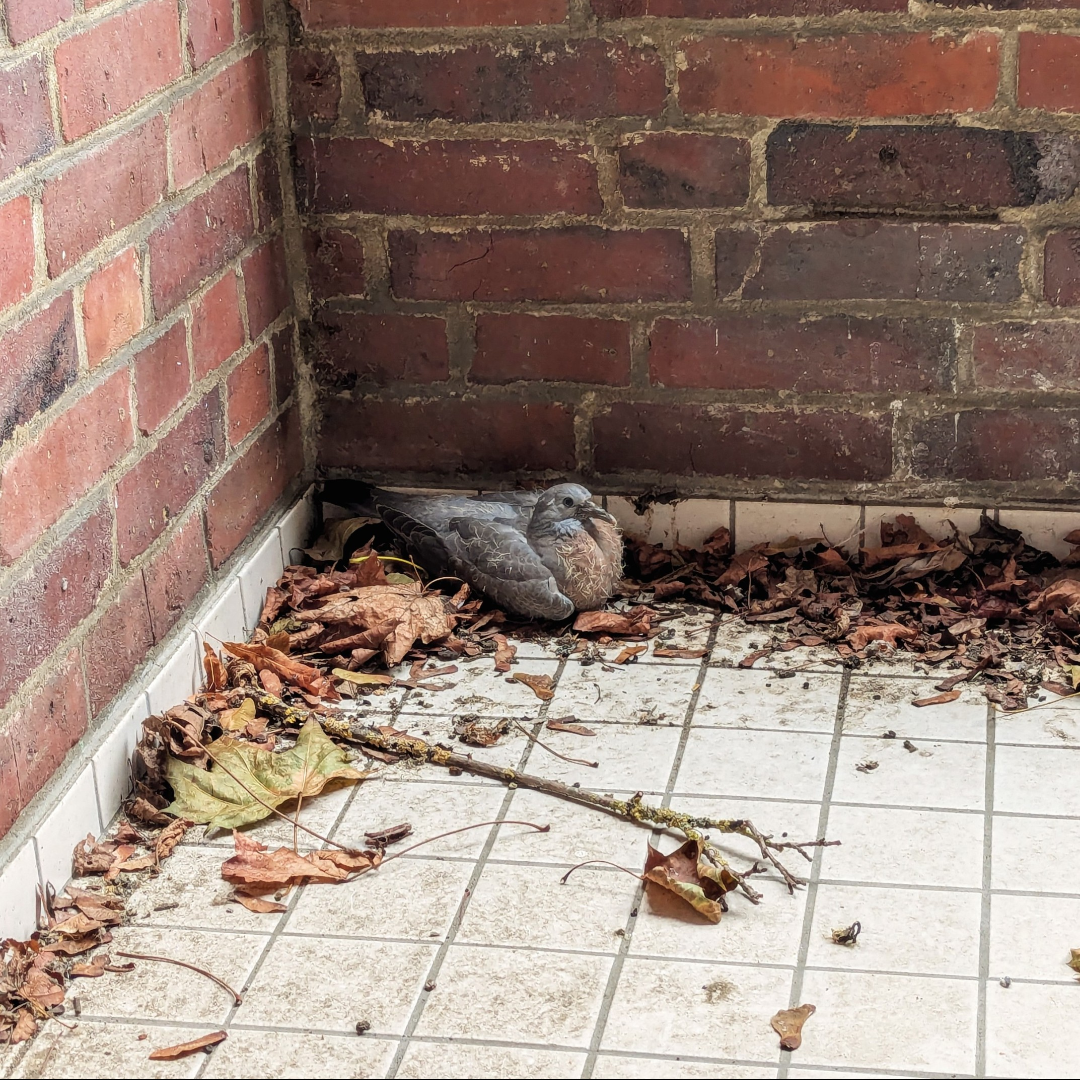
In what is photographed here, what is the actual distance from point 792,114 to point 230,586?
1301 millimetres

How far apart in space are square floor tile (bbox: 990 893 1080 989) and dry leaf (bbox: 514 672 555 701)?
0.86 metres

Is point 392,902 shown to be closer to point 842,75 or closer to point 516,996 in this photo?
point 516,996

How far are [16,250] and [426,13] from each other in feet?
3.58

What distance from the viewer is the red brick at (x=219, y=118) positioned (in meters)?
2.49

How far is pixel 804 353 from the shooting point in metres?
2.91

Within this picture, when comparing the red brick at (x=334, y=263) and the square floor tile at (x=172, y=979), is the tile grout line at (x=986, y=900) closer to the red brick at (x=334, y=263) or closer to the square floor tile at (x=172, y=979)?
the square floor tile at (x=172, y=979)

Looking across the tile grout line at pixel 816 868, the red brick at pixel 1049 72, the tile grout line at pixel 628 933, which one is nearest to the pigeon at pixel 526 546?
the tile grout line at pixel 628 933

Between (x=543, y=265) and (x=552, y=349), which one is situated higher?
(x=543, y=265)

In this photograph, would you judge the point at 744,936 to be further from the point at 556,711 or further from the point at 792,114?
the point at 792,114

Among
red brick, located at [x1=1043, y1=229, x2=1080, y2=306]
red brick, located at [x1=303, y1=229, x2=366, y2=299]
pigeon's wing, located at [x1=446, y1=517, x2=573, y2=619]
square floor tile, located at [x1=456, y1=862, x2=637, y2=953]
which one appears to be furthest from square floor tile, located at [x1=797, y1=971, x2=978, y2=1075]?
red brick, located at [x1=303, y1=229, x2=366, y2=299]

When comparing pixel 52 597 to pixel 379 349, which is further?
pixel 379 349

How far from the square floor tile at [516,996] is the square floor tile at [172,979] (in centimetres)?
26

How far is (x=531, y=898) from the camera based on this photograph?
2.11 metres

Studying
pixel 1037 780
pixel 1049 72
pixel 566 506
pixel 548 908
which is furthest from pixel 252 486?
pixel 1049 72
